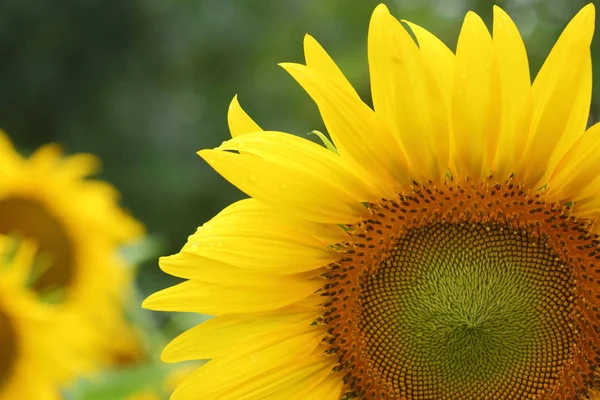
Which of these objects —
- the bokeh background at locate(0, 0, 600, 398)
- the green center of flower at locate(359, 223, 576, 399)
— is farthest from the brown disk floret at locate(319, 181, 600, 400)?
the bokeh background at locate(0, 0, 600, 398)

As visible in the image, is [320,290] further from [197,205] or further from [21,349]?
[197,205]

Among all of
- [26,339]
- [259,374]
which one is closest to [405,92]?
[259,374]

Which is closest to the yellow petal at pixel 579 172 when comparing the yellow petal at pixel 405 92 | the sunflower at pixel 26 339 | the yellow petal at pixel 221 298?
the yellow petal at pixel 405 92

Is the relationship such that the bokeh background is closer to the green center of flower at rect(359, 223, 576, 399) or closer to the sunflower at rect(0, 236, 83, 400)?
the sunflower at rect(0, 236, 83, 400)

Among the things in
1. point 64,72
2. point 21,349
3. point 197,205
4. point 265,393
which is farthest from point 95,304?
point 64,72

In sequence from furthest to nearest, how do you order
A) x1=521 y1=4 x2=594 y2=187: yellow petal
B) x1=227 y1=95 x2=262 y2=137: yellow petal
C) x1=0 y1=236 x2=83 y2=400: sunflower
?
x1=0 y1=236 x2=83 y2=400: sunflower
x1=227 y1=95 x2=262 y2=137: yellow petal
x1=521 y1=4 x2=594 y2=187: yellow petal

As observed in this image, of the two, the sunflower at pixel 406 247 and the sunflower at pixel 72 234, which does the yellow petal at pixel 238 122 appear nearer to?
the sunflower at pixel 406 247

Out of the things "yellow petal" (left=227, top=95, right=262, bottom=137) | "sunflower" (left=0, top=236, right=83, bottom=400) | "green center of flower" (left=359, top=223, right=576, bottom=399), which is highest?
"sunflower" (left=0, top=236, right=83, bottom=400)

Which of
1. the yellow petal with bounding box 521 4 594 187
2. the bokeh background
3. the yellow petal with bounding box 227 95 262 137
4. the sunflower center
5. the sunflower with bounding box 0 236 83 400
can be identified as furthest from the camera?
the bokeh background
